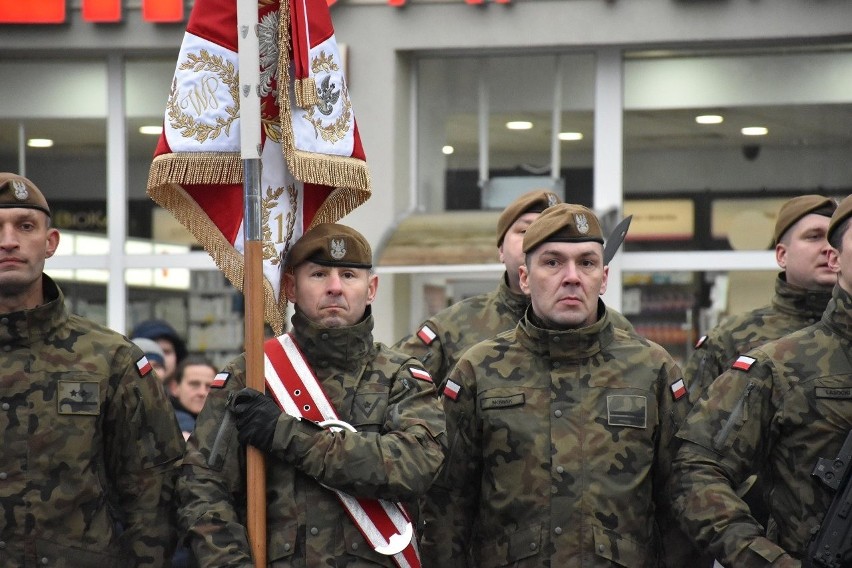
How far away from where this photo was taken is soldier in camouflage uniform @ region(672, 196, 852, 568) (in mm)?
4484

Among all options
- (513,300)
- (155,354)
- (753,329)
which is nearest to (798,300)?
(753,329)

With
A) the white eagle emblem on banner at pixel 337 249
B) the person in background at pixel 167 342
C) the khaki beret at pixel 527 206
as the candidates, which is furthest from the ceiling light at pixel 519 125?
the white eagle emblem on banner at pixel 337 249

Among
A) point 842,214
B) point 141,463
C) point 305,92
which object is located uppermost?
point 305,92

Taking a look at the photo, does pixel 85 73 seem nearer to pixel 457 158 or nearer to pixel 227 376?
pixel 457 158

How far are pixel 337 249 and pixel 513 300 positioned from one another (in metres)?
1.57

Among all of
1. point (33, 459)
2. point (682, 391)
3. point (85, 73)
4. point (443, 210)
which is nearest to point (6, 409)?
point (33, 459)

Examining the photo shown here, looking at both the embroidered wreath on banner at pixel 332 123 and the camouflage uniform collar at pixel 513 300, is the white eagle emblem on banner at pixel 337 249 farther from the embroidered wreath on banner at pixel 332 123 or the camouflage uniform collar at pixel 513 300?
the camouflage uniform collar at pixel 513 300

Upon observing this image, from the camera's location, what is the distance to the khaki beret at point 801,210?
628 cm

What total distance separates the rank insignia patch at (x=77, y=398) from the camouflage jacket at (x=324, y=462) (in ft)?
1.20

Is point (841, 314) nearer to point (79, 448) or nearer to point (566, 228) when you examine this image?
point (566, 228)

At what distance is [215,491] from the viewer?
15.5ft

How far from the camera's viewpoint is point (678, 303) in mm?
11867

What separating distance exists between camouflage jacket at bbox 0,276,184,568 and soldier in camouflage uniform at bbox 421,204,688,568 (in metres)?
0.95

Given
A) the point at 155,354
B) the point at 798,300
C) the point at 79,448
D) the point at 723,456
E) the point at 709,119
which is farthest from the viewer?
the point at 709,119
